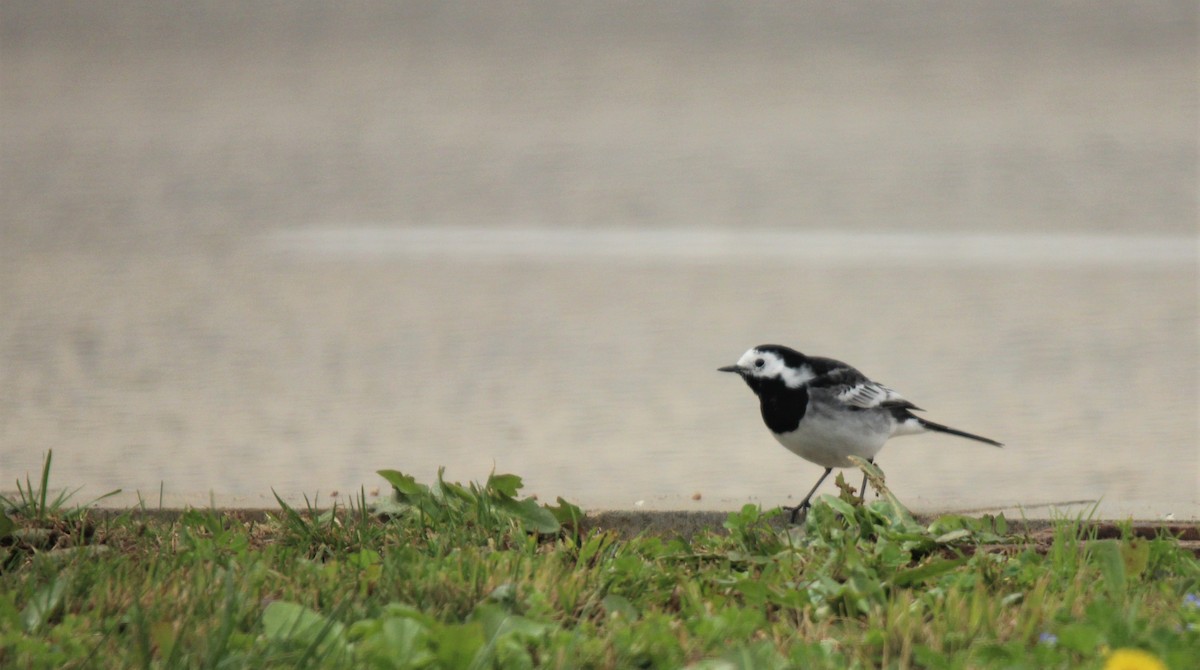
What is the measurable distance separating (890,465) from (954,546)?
2.20 meters

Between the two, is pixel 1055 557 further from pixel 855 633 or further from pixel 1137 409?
pixel 1137 409

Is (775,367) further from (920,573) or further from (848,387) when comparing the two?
(920,573)

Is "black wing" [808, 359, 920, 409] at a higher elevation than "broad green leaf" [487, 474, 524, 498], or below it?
higher

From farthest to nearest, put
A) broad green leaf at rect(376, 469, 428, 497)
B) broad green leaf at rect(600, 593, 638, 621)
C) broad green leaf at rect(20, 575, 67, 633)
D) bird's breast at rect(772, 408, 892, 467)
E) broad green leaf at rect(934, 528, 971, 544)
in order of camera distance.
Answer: bird's breast at rect(772, 408, 892, 467)
broad green leaf at rect(376, 469, 428, 497)
broad green leaf at rect(934, 528, 971, 544)
broad green leaf at rect(600, 593, 638, 621)
broad green leaf at rect(20, 575, 67, 633)

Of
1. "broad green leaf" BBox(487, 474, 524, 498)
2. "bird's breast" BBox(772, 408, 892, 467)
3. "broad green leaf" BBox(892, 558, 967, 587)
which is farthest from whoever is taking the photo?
"bird's breast" BBox(772, 408, 892, 467)

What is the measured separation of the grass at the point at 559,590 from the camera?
242 cm

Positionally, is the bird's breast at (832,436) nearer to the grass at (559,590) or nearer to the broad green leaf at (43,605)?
the grass at (559,590)

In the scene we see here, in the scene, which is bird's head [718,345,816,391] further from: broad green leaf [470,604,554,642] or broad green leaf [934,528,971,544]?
broad green leaf [470,604,554,642]

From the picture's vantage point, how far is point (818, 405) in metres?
3.98

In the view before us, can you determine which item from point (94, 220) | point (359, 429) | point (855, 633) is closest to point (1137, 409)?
point (359, 429)

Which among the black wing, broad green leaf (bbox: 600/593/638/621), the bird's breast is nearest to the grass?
broad green leaf (bbox: 600/593/638/621)

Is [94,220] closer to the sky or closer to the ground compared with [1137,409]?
closer to the sky

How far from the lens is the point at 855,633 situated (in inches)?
105

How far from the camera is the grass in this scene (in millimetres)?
2422
